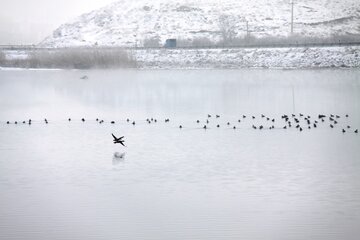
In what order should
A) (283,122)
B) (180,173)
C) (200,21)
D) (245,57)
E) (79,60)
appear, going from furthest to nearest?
1. (200,21)
2. (245,57)
3. (79,60)
4. (283,122)
5. (180,173)

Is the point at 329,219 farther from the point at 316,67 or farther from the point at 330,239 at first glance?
the point at 316,67

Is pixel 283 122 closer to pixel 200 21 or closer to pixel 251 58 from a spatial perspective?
pixel 251 58

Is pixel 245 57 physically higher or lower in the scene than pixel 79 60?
higher

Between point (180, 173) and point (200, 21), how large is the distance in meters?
132

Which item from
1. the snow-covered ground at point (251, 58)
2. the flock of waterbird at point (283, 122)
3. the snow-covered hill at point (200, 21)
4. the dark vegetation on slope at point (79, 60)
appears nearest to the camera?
the flock of waterbird at point (283, 122)

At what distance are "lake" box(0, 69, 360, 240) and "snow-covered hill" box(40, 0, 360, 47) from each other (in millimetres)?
99363

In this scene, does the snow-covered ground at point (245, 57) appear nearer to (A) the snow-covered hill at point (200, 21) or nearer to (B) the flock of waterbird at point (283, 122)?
(A) the snow-covered hill at point (200, 21)

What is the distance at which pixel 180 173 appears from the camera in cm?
1834

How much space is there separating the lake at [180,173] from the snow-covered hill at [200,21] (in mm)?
99363

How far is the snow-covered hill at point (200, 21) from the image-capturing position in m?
139

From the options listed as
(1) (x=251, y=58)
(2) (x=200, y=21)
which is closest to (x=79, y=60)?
(1) (x=251, y=58)

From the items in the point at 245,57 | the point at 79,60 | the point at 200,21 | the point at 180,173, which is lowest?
the point at 180,173

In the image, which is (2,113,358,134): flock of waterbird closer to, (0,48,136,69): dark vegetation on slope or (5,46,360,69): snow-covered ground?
(5,46,360,69): snow-covered ground

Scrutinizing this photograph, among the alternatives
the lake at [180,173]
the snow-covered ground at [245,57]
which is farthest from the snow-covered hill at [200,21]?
the lake at [180,173]
